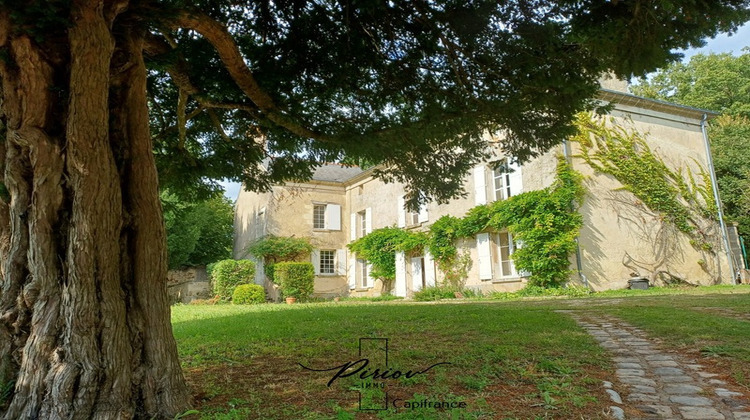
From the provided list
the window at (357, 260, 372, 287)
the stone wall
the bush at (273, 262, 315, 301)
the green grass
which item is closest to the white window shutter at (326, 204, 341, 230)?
the window at (357, 260, 372, 287)

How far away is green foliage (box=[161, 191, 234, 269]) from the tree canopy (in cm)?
1362

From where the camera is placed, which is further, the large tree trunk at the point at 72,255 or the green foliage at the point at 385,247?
the green foliage at the point at 385,247

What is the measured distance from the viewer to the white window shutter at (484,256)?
46.9 feet

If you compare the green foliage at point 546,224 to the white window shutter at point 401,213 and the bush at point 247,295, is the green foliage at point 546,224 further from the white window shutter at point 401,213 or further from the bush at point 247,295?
the bush at point 247,295

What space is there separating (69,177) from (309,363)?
247 cm

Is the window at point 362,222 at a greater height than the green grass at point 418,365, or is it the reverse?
the window at point 362,222

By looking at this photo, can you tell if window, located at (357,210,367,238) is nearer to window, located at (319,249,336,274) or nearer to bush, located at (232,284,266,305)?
window, located at (319,249,336,274)

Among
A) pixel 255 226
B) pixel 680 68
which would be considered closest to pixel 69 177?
pixel 255 226

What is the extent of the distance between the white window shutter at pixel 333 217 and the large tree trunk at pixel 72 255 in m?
19.0

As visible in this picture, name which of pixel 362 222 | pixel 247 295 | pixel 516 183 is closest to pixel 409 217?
pixel 362 222

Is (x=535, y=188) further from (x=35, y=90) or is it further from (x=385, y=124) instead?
(x=35, y=90)

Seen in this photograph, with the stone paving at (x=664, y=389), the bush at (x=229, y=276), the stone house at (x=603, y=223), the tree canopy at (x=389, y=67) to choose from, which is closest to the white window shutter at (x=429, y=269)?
the stone house at (x=603, y=223)

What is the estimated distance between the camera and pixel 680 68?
85.1 ft

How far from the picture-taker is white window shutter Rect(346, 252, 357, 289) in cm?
2102
